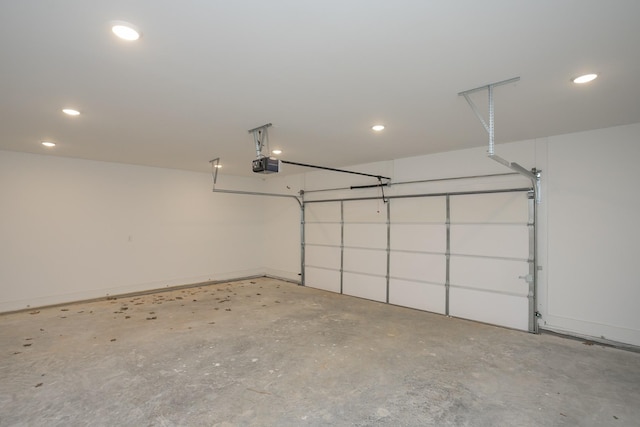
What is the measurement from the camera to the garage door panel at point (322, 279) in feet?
22.7

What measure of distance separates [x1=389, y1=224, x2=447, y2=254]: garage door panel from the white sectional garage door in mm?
17

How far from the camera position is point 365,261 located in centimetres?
642

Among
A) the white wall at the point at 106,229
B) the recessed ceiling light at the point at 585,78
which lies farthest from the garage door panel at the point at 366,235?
the recessed ceiling light at the point at 585,78

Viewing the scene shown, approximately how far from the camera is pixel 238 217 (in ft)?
26.9

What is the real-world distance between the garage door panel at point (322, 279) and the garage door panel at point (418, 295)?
1.36 m

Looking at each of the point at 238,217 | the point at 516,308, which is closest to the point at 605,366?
the point at 516,308

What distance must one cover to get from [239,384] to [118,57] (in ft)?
9.40

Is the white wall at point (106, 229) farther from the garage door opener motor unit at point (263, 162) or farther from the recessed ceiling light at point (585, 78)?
the recessed ceiling light at point (585, 78)

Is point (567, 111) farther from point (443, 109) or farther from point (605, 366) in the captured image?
point (605, 366)

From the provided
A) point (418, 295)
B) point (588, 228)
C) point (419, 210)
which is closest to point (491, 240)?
point (588, 228)

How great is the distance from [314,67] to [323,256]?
519 cm

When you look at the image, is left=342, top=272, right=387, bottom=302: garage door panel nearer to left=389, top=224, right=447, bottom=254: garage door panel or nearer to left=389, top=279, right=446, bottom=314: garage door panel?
left=389, top=279, right=446, bottom=314: garage door panel

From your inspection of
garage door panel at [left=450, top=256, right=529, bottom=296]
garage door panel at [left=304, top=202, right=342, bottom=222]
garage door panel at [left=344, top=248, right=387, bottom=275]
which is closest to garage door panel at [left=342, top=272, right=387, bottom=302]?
garage door panel at [left=344, top=248, right=387, bottom=275]

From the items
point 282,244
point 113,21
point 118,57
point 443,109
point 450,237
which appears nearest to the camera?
point 113,21
